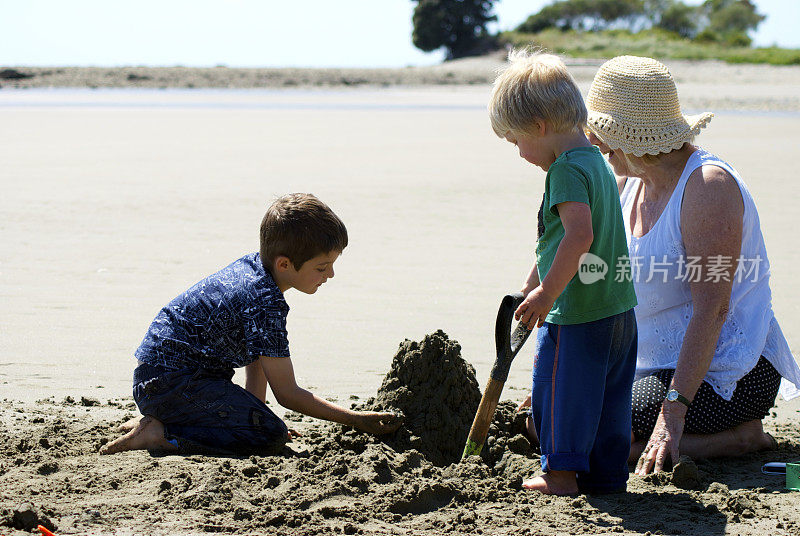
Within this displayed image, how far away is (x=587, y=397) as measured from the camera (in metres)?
2.94

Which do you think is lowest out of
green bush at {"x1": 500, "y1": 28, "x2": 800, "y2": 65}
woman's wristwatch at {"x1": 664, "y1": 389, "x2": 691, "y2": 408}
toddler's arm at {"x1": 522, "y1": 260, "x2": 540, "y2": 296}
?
woman's wristwatch at {"x1": 664, "y1": 389, "x2": 691, "y2": 408}

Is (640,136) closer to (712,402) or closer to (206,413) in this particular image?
(712,402)

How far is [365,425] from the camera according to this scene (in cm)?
323

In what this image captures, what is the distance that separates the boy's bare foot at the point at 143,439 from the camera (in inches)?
129

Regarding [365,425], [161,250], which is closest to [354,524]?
[365,425]

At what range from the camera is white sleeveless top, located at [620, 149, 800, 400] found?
11.3 ft

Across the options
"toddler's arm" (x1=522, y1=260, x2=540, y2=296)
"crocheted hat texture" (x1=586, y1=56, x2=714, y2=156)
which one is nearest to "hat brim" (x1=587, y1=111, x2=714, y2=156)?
"crocheted hat texture" (x1=586, y1=56, x2=714, y2=156)

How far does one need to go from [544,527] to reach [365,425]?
2.56 feet

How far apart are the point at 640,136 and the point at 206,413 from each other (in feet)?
6.12

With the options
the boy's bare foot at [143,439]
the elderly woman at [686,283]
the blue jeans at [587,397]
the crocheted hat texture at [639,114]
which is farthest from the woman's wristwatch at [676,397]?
the boy's bare foot at [143,439]

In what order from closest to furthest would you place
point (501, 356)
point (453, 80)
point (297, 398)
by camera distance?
point (501, 356), point (297, 398), point (453, 80)

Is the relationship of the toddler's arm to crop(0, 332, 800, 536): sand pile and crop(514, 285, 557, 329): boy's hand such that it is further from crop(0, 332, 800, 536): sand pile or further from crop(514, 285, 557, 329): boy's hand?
crop(514, 285, 557, 329): boy's hand

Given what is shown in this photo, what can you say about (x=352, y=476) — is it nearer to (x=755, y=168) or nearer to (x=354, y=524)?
(x=354, y=524)

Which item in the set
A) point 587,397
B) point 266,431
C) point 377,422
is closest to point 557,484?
point 587,397
